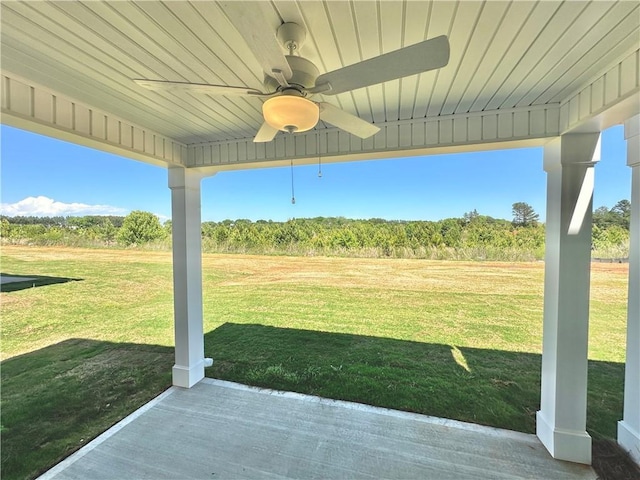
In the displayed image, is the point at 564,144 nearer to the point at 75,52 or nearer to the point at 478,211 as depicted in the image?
the point at 75,52

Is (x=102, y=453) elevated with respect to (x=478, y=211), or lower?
lower

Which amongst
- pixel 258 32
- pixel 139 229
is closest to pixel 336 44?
pixel 258 32

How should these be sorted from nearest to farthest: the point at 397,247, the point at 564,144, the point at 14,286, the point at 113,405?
the point at 564,144 < the point at 113,405 < the point at 14,286 < the point at 397,247

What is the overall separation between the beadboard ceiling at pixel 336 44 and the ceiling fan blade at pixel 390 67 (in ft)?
0.72

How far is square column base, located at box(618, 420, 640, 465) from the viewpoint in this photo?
1685mm

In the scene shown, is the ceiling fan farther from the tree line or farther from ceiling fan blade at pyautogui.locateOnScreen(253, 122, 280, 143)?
the tree line

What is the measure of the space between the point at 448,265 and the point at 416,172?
2213 millimetres

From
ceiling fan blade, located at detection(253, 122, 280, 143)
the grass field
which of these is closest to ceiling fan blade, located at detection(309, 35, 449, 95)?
ceiling fan blade, located at detection(253, 122, 280, 143)

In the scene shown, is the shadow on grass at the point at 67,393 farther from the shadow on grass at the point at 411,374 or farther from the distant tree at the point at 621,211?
the distant tree at the point at 621,211

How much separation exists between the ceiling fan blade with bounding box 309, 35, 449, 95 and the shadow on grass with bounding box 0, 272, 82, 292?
516 cm

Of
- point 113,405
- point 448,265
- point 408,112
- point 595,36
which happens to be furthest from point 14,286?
point 448,265

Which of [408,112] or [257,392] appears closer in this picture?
[408,112]

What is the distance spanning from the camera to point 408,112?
1868 millimetres

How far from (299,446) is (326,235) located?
15.5 ft
